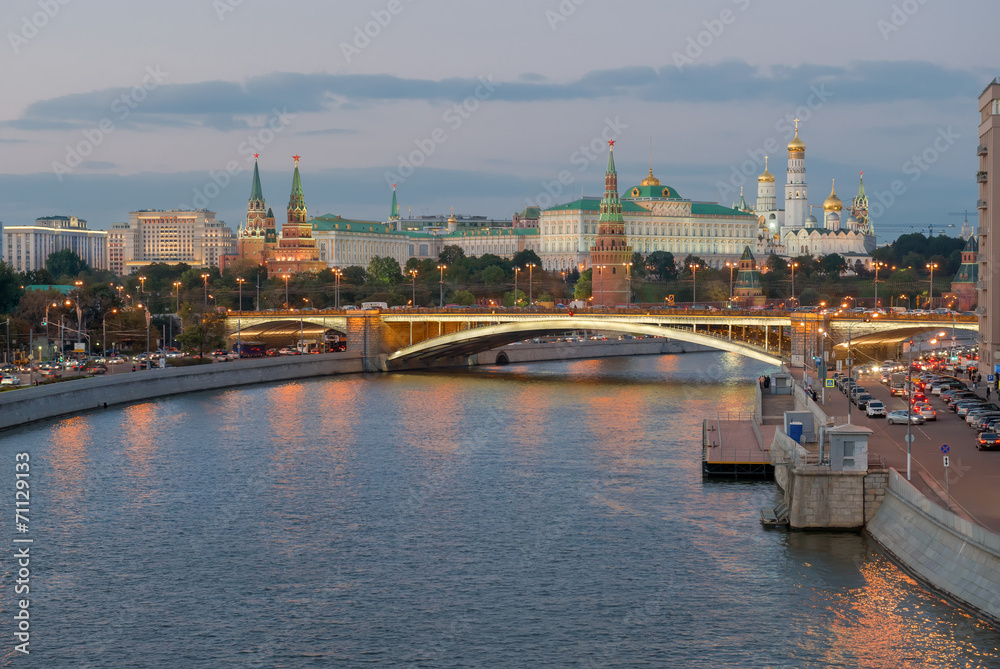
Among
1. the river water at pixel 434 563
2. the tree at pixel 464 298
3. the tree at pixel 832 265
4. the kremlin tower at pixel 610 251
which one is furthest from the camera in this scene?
the tree at pixel 832 265

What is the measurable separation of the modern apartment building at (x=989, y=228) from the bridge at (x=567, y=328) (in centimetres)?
1002

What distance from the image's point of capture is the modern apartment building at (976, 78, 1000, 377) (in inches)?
1873

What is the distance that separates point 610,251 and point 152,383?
80518mm

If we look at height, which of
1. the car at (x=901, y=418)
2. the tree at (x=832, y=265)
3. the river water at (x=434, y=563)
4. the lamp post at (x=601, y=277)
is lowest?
the river water at (x=434, y=563)

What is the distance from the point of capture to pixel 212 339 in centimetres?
8506

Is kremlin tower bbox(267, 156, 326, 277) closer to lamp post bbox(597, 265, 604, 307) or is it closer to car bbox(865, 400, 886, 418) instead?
lamp post bbox(597, 265, 604, 307)

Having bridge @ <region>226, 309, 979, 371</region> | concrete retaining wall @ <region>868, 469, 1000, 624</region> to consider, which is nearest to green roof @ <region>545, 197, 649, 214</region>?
bridge @ <region>226, 309, 979, 371</region>

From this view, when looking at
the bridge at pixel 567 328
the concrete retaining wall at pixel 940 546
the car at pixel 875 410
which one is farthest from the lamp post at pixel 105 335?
the concrete retaining wall at pixel 940 546

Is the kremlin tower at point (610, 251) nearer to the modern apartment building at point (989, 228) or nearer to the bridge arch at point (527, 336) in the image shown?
the bridge arch at point (527, 336)

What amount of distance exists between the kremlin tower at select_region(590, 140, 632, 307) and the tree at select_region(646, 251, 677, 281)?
26527 mm

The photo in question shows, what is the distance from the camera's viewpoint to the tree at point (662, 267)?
536 ft

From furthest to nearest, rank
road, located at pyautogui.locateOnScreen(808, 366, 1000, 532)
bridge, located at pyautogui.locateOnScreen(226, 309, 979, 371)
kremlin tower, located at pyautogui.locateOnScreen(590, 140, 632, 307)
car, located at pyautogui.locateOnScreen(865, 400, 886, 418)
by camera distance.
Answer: kremlin tower, located at pyautogui.locateOnScreen(590, 140, 632, 307) → bridge, located at pyautogui.locateOnScreen(226, 309, 979, 371) → car, located at pyautogui.locateOnScreen(865, 400, 886, 418) → road, located at pyautogui.locateOnScreen(808, 366, 1000, 532)

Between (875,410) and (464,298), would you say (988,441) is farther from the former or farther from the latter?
(464,298)

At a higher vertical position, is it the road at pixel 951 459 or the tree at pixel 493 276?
the tree at pixel 493 276
